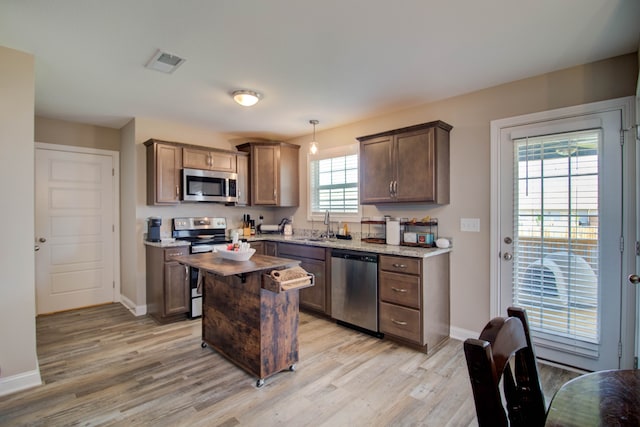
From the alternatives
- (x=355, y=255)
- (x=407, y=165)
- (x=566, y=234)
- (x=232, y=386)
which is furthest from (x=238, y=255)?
(x=566, y=234)

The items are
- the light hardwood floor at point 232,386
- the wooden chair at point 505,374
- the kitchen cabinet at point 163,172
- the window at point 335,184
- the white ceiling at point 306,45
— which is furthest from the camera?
the window at point 335,184

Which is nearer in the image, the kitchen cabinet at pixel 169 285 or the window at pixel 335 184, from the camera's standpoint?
the kitchen cabinet at pixel 169 285

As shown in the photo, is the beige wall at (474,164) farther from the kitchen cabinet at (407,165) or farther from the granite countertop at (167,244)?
the granite countertop at (167,244)

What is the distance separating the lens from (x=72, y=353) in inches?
115

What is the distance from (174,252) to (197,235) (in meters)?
0.80

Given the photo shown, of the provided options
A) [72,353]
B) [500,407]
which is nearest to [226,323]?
[72,353]

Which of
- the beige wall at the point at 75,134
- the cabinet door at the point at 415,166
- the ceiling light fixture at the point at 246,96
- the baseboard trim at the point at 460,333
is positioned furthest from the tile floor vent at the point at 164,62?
the baseboard trim at the point at 460,333

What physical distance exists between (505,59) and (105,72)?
3340 millimetres

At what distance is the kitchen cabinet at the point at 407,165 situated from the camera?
3.13 m

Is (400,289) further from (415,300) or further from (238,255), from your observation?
(238,255)

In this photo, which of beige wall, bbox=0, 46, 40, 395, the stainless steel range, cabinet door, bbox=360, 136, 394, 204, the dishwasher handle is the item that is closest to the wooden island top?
the dishwasher handle

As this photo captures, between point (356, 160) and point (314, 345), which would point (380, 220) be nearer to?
point (356, 160)

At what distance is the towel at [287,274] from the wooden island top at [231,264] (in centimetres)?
7

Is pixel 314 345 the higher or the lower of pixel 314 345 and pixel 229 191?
the lower
